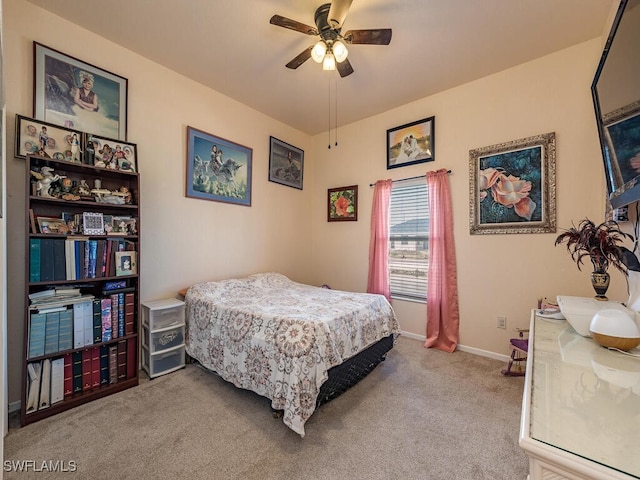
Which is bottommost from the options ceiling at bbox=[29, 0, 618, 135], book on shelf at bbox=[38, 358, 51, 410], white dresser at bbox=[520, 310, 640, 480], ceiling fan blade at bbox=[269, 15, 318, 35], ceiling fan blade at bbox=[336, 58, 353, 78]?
book on shelf at bbox=[38, 358, 51, 410]

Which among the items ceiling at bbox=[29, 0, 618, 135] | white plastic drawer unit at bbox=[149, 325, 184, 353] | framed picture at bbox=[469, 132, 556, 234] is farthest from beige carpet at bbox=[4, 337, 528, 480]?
ceiling at bbox=[29, 0, 618, 135]

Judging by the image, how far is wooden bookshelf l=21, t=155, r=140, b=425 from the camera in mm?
1804

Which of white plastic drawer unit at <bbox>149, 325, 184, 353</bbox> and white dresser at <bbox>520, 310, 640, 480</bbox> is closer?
white dresser at <bbox>520, 310, 640, 480</bbox>

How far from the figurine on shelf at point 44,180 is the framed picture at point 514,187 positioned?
3.76 m

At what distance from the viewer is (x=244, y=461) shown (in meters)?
1.49

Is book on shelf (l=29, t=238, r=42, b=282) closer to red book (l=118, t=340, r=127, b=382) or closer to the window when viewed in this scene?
red book (l=118, t=340, r=127, b=382)

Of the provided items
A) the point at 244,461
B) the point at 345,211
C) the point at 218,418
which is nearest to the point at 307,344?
the point at 244,461

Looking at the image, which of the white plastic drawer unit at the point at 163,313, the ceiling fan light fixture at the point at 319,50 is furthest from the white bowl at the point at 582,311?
the white plastic drawer unit at the point at 163,313

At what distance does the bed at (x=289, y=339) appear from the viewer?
1.70 metres

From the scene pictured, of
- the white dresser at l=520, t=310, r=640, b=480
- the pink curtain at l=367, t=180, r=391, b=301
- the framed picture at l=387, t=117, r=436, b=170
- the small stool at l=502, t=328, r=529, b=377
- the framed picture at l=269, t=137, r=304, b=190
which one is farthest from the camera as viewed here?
the framed picture at l=269, t=137, r=304, b=190

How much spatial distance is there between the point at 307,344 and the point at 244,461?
71cm

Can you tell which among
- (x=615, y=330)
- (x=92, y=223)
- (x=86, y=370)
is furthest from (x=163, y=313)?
(x=615, y=330)

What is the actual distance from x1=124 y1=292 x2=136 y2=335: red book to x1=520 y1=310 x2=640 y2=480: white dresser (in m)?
2.61

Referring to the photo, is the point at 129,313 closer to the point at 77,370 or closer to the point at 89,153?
the point at 77,370
